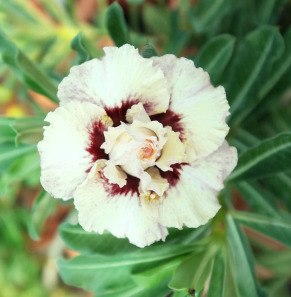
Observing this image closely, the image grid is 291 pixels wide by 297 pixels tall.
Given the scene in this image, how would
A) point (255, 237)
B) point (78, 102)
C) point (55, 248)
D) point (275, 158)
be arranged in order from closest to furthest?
point (78, 102)
point (275, 158)
point (255, 237)
point (55, 248)

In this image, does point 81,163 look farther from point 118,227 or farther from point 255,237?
point 255,237

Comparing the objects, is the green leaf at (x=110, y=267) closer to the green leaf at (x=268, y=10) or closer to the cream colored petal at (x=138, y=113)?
the cream colored petal at (x=138, y=113)

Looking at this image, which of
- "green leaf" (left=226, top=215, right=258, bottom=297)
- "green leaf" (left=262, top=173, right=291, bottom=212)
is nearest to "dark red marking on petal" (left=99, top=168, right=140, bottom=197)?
"green leaf" (left=226, top=215, right=258, bottom=297)

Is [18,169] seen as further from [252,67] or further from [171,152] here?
[252,67]

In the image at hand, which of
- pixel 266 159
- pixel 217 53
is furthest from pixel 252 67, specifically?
pixel 266 159

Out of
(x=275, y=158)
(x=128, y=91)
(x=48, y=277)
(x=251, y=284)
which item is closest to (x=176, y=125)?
(x=128, y=91)

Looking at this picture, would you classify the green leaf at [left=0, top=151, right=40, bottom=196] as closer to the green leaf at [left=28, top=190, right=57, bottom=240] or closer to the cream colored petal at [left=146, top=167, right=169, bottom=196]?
the green leaf at [left=28, top=190, right=57, bottom=240]
